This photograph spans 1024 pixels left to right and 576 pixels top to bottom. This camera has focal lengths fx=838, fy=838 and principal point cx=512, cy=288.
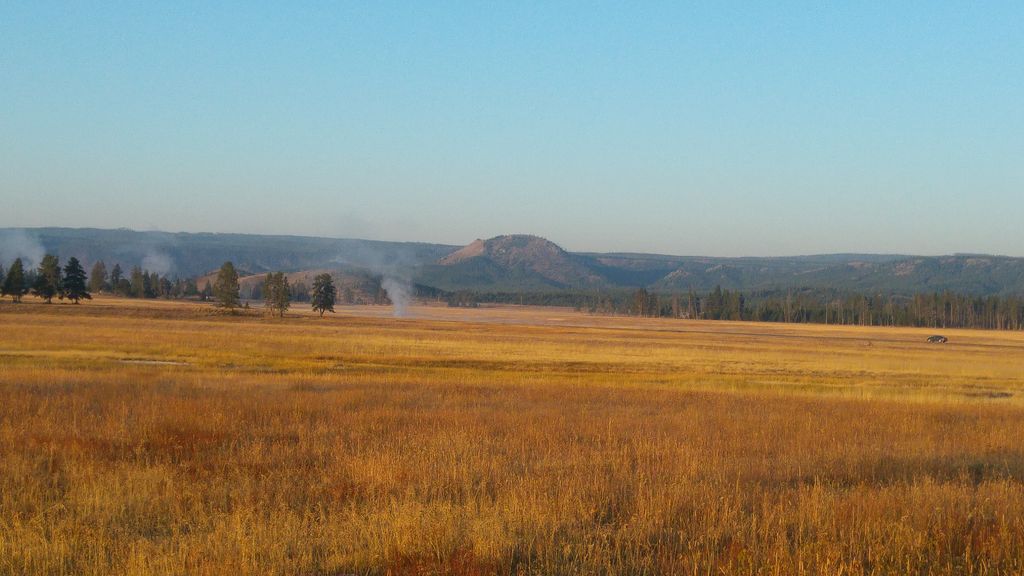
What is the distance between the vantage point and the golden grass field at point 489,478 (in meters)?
8.23

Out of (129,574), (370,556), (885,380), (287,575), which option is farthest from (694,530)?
(885,380)

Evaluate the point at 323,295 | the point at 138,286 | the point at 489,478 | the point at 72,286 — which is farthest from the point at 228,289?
the point at 489,478

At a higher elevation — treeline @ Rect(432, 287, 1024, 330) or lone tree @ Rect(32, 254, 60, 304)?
lone tree @ Rect(32, 254, 60, 304)

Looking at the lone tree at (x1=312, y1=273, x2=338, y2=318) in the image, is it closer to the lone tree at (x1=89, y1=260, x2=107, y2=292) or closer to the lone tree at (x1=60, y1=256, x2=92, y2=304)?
the lone tree at (x1=60, y1=256, x2=92, y2=304)

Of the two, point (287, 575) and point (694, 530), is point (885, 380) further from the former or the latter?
point (287, 575)

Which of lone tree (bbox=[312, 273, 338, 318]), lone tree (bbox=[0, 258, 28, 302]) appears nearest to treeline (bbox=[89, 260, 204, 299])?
lone tree (bbox=[0, 258, 28, 302])

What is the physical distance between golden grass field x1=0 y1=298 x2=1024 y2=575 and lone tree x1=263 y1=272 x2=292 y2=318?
3065 inches

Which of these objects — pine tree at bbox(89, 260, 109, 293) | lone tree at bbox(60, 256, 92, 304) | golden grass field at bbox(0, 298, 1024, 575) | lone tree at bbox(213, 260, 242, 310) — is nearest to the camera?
golden grass field at bbox(0, 298, 1024, 575)

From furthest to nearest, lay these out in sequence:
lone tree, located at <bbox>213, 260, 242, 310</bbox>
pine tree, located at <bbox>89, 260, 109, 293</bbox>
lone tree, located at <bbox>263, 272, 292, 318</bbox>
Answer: pine tree, located at <bbox>89, 260, 109, 293</bbox>, lone tree, located at <bbox>263, 272, 292, 318</bbox>, lone tree, located at <bbox>213, 260, 242, 310</bbox>

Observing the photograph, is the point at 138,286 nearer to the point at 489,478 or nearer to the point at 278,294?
the point at 278,294

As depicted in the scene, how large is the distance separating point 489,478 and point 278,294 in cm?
9821

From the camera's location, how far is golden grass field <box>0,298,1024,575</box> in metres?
8.23

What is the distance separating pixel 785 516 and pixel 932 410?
54.4 ft

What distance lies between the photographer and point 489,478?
12047 millimetres
